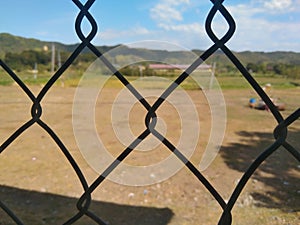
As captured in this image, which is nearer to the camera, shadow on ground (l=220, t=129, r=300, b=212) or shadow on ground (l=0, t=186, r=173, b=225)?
shadow on ground (l=0, t=186, r=173, b=225)

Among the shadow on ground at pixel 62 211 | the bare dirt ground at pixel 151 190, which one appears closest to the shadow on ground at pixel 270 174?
the bare dirt ground at pixel 151 190

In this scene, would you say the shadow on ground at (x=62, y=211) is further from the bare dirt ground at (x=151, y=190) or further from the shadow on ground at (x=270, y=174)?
the shadow on ground at (x=270, y=174)

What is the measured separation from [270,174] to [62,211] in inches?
69.7

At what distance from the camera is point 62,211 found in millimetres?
2213

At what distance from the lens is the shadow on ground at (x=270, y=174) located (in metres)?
2.38

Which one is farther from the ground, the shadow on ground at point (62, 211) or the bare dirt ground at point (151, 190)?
the bare dirt ground at point (151, 190)

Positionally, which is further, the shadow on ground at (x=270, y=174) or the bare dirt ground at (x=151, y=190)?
the shadow on ground at (x=270, y=174)

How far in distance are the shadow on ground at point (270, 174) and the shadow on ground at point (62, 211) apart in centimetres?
74

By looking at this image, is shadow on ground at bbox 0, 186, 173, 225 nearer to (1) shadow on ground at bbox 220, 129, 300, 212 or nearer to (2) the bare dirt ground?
(2) the bare dirt ground

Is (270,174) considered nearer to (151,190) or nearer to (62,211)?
(151,190)

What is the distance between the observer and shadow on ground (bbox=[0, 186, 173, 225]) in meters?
2.09

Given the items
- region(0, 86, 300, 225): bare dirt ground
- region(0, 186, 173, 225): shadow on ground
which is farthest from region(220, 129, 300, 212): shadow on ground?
region(0, 186, 173, 225): shadow on ground

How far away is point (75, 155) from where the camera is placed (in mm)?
3697

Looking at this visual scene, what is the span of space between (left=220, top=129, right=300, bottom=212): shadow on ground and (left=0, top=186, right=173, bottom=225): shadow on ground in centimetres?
74
